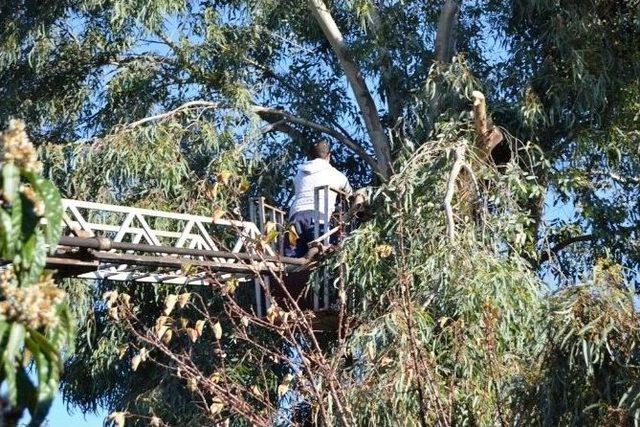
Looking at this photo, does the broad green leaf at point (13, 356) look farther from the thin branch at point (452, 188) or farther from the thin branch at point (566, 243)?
the thin branch at point (566, 243)

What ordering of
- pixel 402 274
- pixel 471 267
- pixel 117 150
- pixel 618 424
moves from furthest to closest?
pixel 117 150
pixel 471 267
pixel 402 274
pixel 618 424

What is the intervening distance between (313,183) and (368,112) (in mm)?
2604

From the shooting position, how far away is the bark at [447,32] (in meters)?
11.4

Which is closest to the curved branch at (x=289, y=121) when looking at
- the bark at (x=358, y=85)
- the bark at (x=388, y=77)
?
the bark at (x=358, y=85)

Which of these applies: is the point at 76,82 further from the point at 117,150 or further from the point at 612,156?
the point at 612,156

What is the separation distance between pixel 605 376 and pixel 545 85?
506 centimetres

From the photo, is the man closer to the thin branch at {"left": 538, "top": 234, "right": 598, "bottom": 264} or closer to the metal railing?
the metal railing

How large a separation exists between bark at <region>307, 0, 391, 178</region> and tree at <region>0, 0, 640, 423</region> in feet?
0.06

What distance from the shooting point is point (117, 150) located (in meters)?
10.4

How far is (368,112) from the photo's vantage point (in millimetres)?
11828

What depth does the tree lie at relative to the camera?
8.96m

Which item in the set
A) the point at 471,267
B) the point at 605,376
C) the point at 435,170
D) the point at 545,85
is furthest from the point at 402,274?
the point at 545,85

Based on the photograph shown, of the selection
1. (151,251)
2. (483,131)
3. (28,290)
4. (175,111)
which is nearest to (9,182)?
(28,290)

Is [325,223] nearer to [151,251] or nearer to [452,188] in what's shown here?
[452,188]
